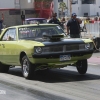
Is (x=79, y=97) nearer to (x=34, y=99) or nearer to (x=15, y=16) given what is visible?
(x=34, y=99)

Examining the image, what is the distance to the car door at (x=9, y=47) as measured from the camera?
11222 mm

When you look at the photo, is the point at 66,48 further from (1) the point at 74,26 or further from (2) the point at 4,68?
(1) the point at 74,26

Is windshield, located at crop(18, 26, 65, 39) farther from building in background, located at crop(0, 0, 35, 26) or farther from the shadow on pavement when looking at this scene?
building in background, located at crop(0, 0, 35, 26)

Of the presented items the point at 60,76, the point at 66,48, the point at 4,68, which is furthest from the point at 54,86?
the point at 4,68

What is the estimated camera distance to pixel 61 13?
324ft

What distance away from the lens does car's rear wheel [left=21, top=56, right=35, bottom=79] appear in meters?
10.2

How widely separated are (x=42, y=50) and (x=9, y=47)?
1.83 meters

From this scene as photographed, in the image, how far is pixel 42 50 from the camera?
9.95 meters

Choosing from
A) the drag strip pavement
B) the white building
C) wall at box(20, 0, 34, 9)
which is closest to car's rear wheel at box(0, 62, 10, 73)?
the drag strip pavement

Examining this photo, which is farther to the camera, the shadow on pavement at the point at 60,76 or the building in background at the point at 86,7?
the building in background at the point at 86,7

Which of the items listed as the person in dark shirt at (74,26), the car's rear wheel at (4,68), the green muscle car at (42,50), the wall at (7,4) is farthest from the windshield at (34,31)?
the wall at (7,4)

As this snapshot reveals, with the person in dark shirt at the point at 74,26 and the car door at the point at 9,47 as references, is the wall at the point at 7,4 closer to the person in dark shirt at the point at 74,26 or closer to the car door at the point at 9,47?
the person in dark shirt at the point at 74,26

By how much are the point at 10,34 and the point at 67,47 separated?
94.8 inches

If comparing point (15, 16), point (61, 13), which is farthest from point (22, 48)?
point (61, 13)
